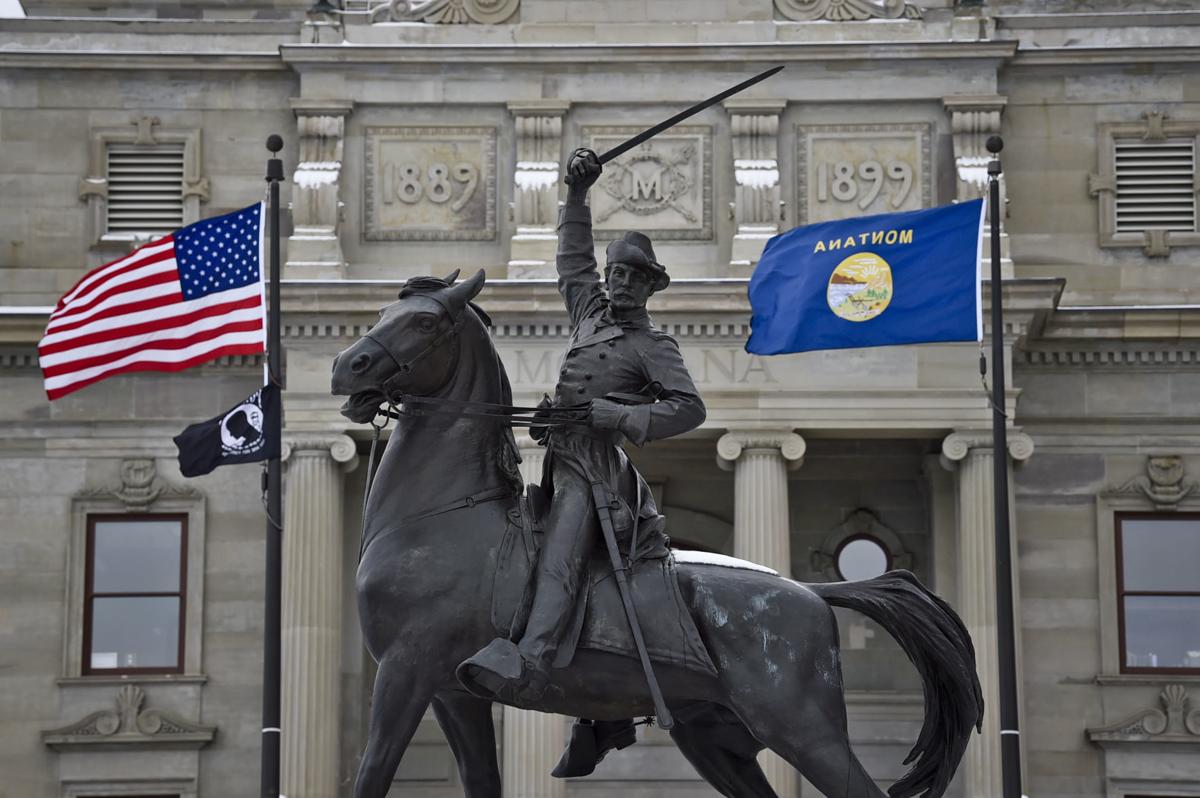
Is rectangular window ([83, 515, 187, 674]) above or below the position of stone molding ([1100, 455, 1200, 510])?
below

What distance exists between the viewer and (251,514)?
118 feet

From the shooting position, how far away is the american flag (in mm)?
26703

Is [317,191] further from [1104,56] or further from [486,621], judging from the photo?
[486,621]

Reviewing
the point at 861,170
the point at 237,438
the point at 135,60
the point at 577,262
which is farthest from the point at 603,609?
the point at 135,60

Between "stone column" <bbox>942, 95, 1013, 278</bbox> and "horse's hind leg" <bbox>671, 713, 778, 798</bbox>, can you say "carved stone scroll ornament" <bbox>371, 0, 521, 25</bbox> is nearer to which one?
"stone column" <bbox>942, 95, 1013, 278</bbox>

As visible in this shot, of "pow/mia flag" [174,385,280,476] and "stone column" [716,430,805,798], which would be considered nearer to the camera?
"pow/mia flag" [174,385,280,476]

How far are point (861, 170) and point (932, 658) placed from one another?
24.5 meters

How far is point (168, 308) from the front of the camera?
1059 inches

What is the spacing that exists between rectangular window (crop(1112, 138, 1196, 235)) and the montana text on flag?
7752 millimetres

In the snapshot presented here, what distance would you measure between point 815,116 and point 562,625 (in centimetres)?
2557

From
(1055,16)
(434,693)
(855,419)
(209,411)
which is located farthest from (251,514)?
(434,693)

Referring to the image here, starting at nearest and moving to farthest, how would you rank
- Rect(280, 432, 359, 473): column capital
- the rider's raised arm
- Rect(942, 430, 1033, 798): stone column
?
the rider's raised arm → Rect(942, 430, 1033, 798): stone column → Rect(280, 432, 359, 473): column capital

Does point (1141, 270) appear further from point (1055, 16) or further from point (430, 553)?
point (430, 553)

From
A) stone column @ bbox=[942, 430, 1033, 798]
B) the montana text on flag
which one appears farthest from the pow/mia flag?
stone column @ bbox=[942, 430, 1033, 798]
